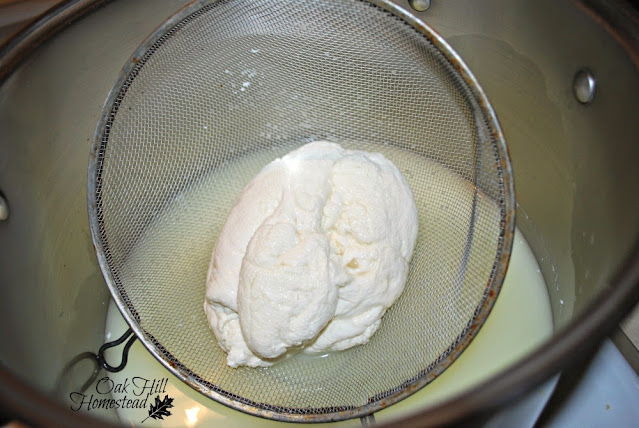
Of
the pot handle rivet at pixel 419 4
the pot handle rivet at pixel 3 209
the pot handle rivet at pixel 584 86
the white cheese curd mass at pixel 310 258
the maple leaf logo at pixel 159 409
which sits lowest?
the maple leaf logo at pixel 159 409

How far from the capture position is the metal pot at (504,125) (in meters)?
0.75

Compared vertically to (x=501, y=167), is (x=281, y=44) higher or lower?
higher

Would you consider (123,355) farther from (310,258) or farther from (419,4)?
(419,4)

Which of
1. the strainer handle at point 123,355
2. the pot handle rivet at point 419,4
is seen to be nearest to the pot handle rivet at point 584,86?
the pot handle rivet at point 419,4

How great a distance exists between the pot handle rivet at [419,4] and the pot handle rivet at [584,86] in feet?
1.06

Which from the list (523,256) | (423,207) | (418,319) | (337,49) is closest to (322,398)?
(418,319)

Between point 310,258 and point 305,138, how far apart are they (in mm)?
429

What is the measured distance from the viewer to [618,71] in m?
0.73

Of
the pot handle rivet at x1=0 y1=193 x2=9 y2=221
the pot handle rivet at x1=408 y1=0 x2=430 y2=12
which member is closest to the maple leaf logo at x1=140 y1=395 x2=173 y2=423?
the pot handle rivet at x1=0 y1=193 x2=9 y2=221

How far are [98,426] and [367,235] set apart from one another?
0.53 metres

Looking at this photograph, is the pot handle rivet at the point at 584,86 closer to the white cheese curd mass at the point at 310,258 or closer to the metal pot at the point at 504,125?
the metal pot at the point at 504,125

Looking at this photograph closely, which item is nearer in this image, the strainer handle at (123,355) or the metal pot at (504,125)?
Answer: the metal pot at (504,125)

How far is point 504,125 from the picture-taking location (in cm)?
108

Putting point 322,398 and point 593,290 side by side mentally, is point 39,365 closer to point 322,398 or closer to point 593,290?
point 322,398
